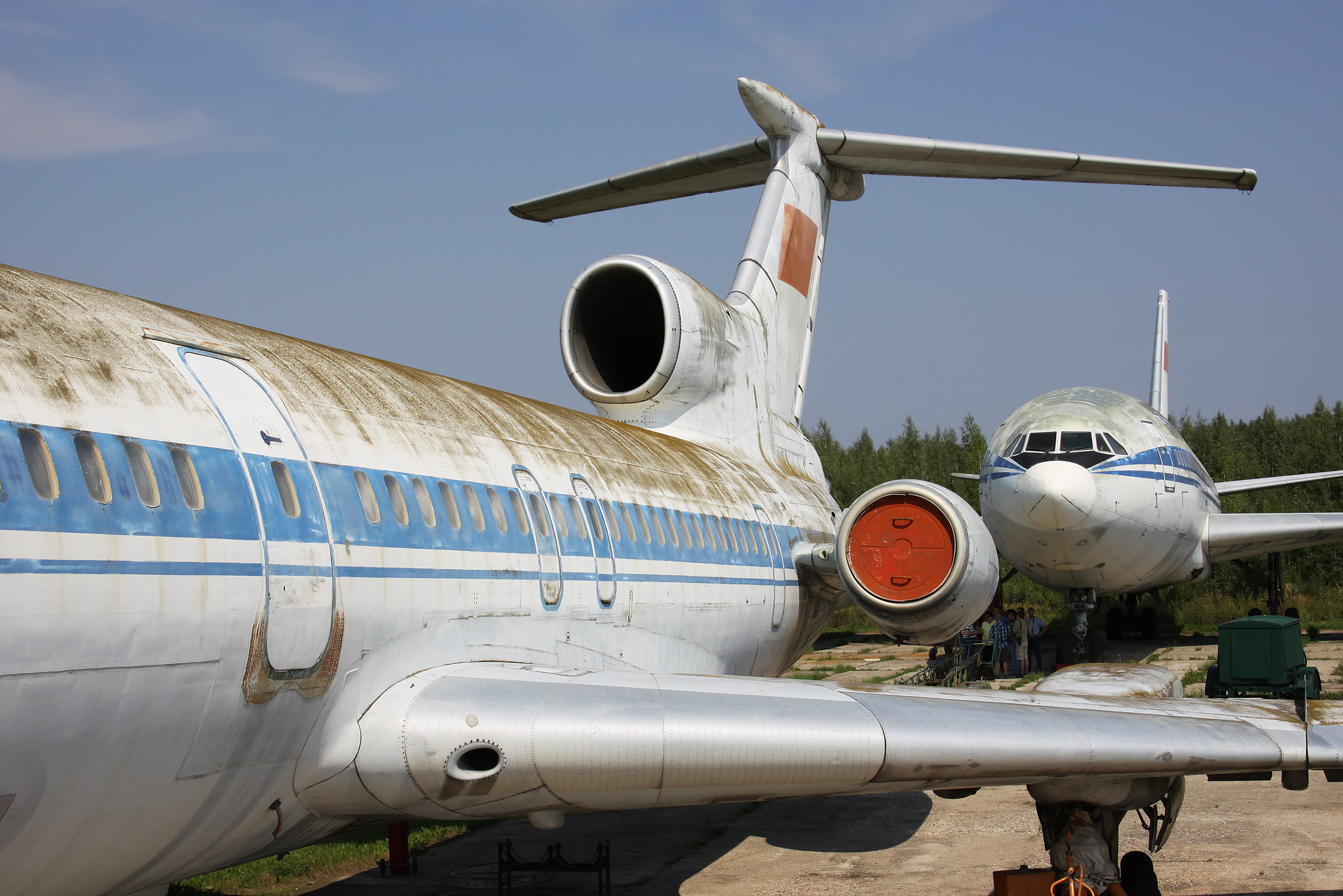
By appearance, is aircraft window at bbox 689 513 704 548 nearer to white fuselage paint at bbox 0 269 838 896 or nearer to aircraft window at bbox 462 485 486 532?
white fuselage paint at bbox 0 269 838 896

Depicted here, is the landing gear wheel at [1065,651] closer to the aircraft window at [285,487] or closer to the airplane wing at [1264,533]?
the airplane wing at [1264,533]

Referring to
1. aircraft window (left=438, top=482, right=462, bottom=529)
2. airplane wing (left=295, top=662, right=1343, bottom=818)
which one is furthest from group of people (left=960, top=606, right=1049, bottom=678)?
aircraft window (left=438, top=482, right=462, bottom=529)

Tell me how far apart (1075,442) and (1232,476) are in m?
29.9

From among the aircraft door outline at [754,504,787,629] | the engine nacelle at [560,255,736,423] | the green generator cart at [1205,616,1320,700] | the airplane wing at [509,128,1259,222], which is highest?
the airplane wing at [509,128,1259,222]

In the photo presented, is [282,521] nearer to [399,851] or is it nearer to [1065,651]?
[399,851]

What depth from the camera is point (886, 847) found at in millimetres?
9430

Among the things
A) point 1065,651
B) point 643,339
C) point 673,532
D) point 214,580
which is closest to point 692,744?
point 214,580

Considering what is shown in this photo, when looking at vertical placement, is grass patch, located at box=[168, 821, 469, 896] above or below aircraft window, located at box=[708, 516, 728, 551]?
below

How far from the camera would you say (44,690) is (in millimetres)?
3512

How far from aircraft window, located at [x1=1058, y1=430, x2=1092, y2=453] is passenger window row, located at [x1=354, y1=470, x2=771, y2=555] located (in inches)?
300

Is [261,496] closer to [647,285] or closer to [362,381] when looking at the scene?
[362,381]

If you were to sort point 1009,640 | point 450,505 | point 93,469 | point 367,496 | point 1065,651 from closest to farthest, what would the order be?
1. point 93,469
2. point 367,496
3. point 450,505
4. point 1009,640
5. point 1065,651

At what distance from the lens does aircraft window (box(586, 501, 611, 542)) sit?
7.32 m

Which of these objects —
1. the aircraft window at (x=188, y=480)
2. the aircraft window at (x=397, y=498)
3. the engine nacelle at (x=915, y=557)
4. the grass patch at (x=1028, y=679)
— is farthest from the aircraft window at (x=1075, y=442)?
the aircraft window at (x=188, y=480)
